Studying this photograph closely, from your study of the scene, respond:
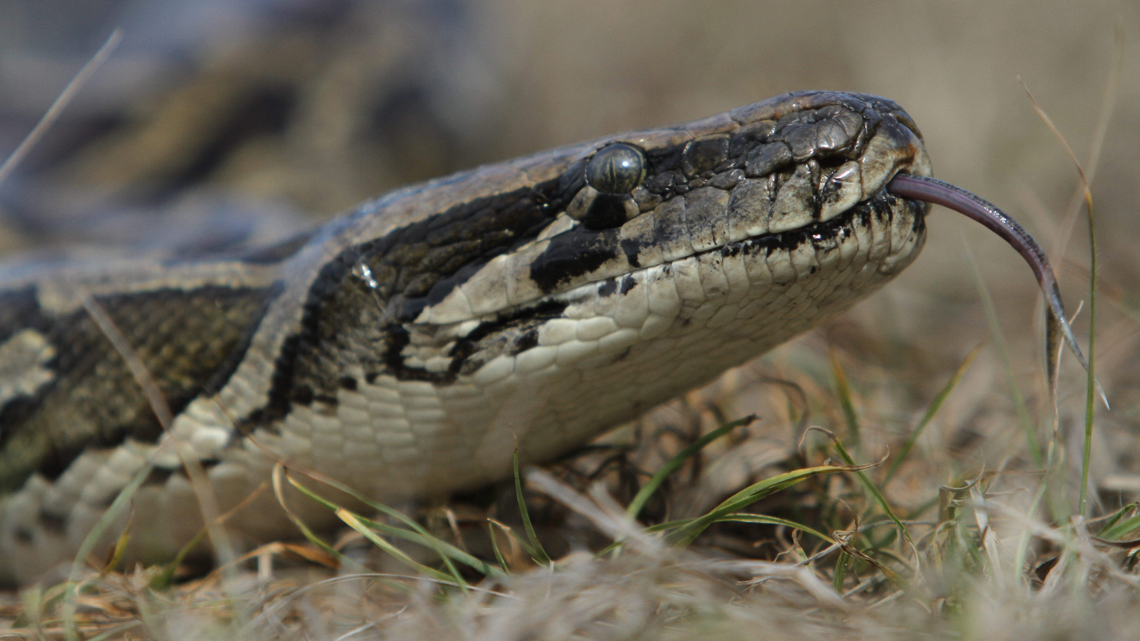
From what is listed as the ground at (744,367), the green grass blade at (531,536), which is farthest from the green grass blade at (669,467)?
the green grass blade at (531,536)

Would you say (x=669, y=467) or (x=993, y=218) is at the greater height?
(x=993, y=218)

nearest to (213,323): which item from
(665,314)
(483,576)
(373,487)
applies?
(373,487)

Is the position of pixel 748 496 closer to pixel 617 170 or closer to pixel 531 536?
pixel 531 536

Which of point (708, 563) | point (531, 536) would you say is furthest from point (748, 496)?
point (531, 536)

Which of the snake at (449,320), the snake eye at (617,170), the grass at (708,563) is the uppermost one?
the snake eye at (617,170)

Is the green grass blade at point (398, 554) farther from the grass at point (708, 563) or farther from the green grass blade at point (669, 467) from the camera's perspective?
the green grass blade at point (669, 467)

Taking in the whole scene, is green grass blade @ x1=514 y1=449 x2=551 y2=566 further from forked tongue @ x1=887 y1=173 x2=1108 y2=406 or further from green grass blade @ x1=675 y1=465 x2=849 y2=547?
forked tongue @ x1=887 y1=173 x2=1108 y2=406
